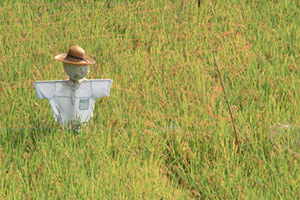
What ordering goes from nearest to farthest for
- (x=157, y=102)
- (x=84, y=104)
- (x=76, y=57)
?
(x=76, y=57)
(x=84, y=104)
(x=157, y=102)

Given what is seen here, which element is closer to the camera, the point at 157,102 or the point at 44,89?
the point at 44,89

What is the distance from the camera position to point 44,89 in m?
3.28

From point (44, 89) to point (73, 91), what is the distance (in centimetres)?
18

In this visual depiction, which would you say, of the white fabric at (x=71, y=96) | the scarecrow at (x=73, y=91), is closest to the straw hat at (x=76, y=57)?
the scarecrow at (x=73, y=91)

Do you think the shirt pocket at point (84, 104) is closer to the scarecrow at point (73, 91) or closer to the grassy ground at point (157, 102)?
the scarecrow at point (73, 91)

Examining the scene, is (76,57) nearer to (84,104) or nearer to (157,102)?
(84,104)

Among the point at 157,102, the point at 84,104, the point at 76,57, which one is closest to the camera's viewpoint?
the point at 76,57

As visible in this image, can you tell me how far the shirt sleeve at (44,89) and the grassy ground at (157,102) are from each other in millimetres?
208

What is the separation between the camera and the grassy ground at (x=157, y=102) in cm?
294

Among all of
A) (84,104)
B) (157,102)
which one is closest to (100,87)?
(84,104)

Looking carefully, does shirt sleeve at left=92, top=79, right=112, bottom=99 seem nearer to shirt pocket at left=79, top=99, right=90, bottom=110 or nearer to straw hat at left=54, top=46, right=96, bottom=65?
shirt pocket at left=79, top=99, right=90, bottom=110

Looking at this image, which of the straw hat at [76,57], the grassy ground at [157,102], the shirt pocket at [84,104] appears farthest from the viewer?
the shirt pocket at [84,104]

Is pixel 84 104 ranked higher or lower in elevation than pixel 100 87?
lower

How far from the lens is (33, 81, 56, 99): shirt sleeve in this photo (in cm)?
327
